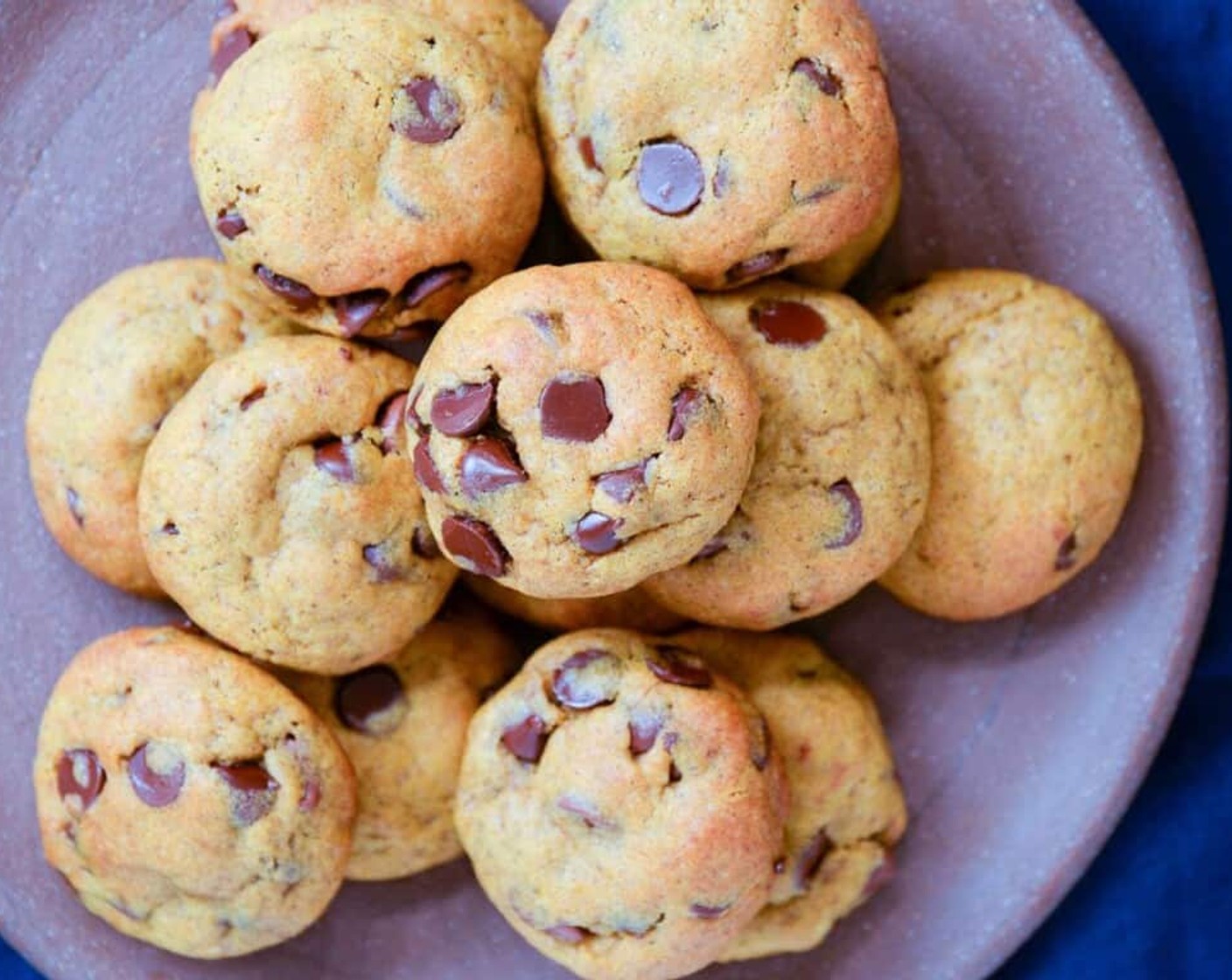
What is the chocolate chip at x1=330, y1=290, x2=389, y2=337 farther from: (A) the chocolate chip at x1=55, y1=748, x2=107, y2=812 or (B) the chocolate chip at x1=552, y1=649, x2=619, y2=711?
(A) the chocolate chip at x1=55, y1=748, x2=107, y2=812

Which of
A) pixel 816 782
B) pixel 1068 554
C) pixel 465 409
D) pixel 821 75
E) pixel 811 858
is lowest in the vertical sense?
pixel 811 858

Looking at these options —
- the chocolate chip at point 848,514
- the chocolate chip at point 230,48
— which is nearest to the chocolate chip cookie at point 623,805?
the chocolate chip at point 848,514

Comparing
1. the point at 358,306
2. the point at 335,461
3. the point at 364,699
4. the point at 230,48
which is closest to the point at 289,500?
the point at 335,461

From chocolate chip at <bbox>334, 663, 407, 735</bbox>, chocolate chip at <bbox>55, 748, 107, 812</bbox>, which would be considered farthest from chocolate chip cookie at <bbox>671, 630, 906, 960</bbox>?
chocolate chip at <bbox>55, 748, 107, 812</bbox>

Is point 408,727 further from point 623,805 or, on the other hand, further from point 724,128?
point 724,128

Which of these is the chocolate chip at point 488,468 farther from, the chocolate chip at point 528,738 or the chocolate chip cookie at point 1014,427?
the chocolate chip cookie at point 1014,427

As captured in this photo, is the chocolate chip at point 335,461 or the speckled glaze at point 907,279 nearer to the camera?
the chocolate chip at point 335,461

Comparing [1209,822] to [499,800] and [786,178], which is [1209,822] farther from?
[786,178]
